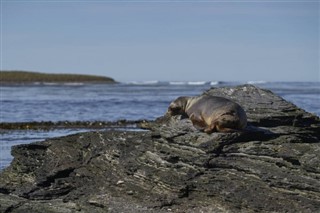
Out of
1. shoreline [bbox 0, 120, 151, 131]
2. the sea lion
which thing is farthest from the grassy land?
the sea lion

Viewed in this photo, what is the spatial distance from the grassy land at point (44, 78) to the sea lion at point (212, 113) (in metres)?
89.7

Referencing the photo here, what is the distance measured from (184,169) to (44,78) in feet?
341

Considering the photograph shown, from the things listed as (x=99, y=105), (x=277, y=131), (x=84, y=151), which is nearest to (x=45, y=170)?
(x=84, y=151)

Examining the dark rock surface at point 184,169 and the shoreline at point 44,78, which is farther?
the shoreline at point 44,78

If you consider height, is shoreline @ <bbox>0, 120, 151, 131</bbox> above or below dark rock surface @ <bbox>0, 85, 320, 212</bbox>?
below

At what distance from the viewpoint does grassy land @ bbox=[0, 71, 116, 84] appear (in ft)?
343

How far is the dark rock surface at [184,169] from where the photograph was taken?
9.56 metres

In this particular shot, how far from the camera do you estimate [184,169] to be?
10.2m

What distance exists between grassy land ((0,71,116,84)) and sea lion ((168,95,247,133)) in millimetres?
89744

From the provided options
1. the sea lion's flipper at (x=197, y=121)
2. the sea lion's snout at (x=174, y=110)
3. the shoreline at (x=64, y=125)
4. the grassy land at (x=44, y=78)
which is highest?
the sea lion's snout at (x=174, y=110)

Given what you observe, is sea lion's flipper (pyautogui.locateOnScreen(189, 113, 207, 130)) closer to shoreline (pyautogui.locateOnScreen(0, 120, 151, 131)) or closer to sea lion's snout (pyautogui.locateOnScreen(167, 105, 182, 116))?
sea lion's snout (pyautogui.locateOnScreen(167, 105, 182, 116))

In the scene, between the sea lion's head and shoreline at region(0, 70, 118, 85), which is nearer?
the sea lion's head

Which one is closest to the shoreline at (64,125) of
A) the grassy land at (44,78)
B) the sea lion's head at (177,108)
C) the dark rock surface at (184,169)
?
the sea lion's head at (177,108)

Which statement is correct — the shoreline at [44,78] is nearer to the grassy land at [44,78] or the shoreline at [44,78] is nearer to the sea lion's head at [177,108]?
the grassy land at [44,78]
